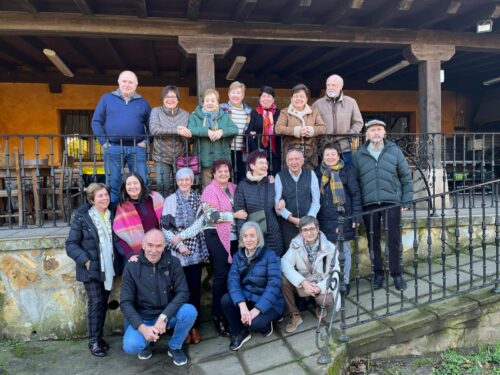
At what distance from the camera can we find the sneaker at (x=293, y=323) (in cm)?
332

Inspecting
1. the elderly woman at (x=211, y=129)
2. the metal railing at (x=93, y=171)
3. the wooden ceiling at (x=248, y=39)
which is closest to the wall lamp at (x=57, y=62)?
the wooden ceiling at (x=248, y=39)

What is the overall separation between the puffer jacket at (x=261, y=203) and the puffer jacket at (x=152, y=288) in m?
0.69

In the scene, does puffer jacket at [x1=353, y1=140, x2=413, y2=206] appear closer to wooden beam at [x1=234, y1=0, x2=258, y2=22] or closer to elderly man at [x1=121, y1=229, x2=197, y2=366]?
elderly man at [x1=121, y1=229, x2=197, y2=366]

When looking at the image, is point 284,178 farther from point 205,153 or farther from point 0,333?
point 0,333

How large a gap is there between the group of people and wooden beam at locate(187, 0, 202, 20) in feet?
4.60

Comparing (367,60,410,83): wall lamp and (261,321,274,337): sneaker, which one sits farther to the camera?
(367,60,410,83): wall lamp

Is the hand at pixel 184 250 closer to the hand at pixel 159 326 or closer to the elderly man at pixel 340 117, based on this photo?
the hand at pixel 159 326

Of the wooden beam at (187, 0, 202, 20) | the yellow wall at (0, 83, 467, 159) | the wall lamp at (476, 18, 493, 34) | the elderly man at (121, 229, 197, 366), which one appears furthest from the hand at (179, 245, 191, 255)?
the yellow wall at (0, 83, 467, 159)

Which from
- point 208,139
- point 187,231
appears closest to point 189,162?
point 208,139

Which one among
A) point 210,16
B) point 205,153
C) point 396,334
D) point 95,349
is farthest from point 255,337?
point 210,16

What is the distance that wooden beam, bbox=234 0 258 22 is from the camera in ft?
15.1

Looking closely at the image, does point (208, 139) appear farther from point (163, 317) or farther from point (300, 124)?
point (163, 317)

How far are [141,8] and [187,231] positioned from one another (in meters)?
2.93

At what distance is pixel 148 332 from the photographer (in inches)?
118
